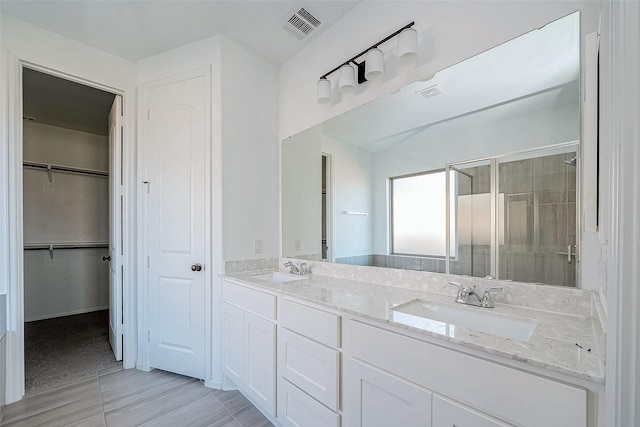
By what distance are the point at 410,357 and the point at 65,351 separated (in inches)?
133

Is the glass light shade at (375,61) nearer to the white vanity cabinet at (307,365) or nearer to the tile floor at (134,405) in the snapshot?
the white vanity cabinet at (307,365)

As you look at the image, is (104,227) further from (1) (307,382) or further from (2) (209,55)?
(1) (307,382)

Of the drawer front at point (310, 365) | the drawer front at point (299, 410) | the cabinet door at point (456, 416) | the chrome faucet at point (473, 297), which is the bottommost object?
the drawer front at point (299, 410)

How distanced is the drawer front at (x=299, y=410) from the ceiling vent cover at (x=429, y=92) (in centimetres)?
171

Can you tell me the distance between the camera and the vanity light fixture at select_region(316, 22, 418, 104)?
154 centimetres

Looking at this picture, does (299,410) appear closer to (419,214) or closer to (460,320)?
(460,320)

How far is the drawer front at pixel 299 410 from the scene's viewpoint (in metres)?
1.38

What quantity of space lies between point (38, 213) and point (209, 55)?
348 centimetres

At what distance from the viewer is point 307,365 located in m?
1.49

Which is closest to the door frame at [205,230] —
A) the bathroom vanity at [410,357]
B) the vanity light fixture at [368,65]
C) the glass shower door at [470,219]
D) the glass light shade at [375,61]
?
the bathroom vanity at [410,357]

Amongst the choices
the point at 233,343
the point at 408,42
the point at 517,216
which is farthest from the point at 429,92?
the point at 233,343

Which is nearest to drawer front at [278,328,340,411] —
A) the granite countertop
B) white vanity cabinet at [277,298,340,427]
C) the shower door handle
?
white vanity cabinet at [277,298,340,427]

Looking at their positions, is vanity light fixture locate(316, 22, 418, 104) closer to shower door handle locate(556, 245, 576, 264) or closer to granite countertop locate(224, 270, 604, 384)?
shower door handle locate(556, 245, 576, 264)

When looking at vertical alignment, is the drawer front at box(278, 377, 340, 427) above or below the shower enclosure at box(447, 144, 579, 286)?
below
